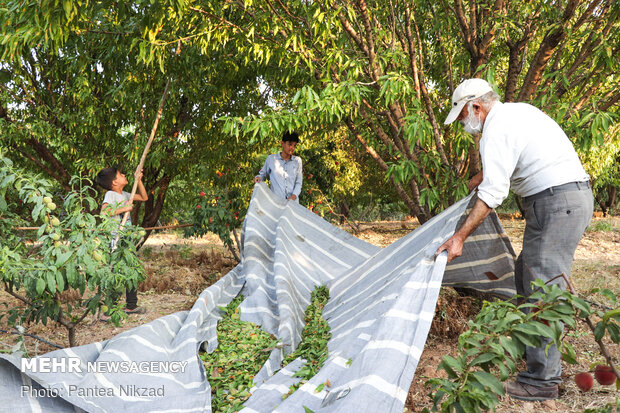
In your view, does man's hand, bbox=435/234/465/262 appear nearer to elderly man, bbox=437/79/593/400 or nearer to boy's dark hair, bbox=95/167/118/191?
elderly man, bbox=437/79/593/400

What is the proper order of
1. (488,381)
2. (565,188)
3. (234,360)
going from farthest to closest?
(234,360)
(565,188)
(488,381)

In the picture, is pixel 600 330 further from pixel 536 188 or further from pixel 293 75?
pixel 293 75

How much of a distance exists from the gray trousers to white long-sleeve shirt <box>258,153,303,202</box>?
3.00 metres

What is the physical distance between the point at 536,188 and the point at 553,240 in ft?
0.96

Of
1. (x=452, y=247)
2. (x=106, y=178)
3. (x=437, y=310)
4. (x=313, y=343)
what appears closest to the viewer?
(x=452, y=247)

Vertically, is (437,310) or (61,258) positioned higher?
(61,258)

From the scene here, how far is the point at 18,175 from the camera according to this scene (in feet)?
8.00

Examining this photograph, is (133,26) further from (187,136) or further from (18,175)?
(18,175)

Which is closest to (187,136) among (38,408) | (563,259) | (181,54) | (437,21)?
(181,54)

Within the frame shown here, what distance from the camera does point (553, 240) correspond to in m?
2.33

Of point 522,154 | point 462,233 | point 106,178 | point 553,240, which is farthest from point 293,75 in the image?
point 553,240

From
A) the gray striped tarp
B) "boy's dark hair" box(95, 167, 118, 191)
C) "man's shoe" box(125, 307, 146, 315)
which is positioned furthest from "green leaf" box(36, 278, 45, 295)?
"man's shoe" box(125, 307, 146, 315)

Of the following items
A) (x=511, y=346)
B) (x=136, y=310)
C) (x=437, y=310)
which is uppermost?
(x=511, y=346)

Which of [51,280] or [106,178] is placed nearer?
[51,280]
